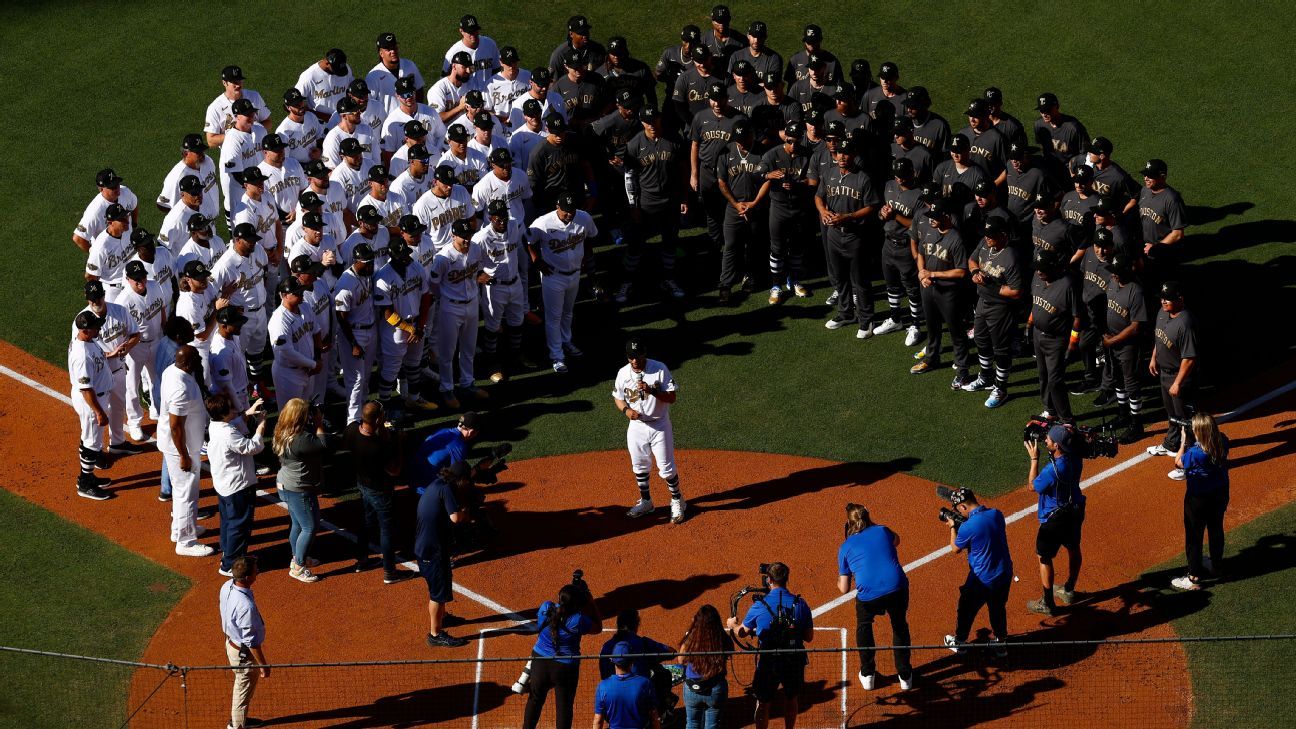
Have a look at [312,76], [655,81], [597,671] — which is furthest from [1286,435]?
[312,76]

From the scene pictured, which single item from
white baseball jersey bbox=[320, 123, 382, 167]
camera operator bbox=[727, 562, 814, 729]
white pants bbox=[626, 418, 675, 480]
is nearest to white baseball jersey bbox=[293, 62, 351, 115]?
white baseball jersey bbox=[320, 123, 382, 167]

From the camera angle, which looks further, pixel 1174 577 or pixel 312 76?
pixel 312 76

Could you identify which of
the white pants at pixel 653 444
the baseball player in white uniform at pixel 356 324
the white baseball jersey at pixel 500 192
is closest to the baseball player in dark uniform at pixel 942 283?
the white pants at pixel 653 444

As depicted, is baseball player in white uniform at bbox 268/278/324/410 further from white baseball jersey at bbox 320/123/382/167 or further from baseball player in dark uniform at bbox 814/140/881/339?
baseball player in dark uniform at bbox 814/140/881/339

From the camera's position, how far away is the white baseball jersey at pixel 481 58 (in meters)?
20.0

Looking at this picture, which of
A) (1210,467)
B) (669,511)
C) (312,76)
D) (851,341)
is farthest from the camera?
(312,76)

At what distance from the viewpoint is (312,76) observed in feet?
64.4

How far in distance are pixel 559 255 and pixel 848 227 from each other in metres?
2.92

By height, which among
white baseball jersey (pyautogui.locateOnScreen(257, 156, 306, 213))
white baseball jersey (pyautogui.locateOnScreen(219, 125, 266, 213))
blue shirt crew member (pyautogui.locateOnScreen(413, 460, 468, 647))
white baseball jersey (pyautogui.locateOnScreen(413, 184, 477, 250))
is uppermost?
white baseball jersey (pyautogui.locateOnScreen(219, 125, 266, 213))

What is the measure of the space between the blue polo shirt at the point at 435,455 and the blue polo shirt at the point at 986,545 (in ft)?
13.7

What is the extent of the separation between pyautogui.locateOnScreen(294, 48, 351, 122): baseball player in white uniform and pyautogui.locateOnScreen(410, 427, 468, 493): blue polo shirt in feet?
19.8

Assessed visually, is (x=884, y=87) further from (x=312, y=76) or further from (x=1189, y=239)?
(x=312, y=76)

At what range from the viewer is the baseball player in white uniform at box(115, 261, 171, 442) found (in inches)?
643

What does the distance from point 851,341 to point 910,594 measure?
13.4 feet
